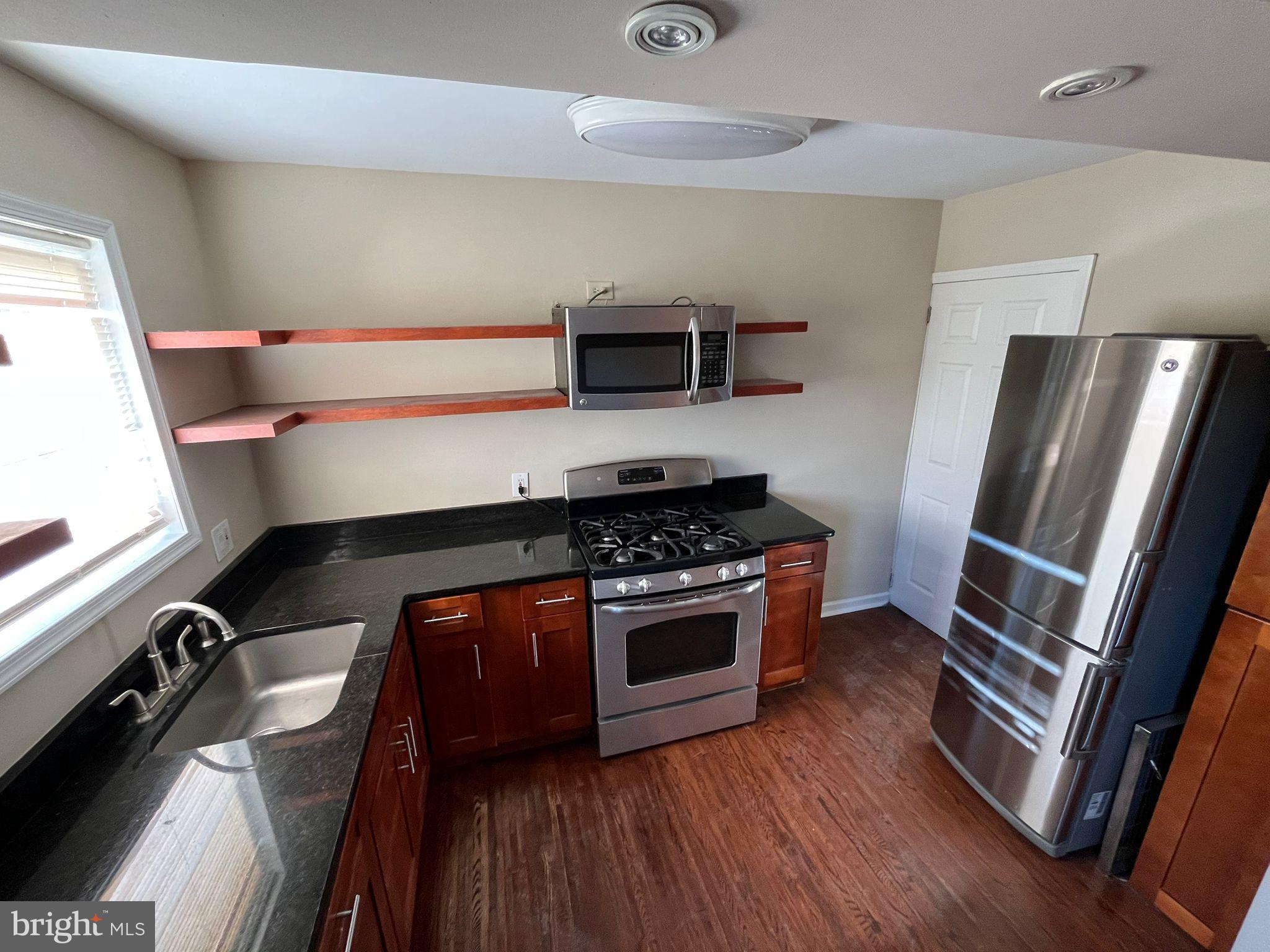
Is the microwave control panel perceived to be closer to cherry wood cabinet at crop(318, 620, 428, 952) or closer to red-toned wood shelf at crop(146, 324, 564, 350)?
red-toned wood shelf at crop(146, 324, 564, 350)

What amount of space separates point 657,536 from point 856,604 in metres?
1.68

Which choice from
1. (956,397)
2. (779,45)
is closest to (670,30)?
(779,45)

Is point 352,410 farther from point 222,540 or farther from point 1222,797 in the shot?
point 1222,797

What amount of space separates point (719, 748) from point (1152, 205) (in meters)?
2.60

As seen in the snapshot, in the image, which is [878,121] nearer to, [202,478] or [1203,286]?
[1203,286]

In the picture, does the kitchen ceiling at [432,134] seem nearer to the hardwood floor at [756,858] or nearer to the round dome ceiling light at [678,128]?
the round dome ceiling light at [678,128]

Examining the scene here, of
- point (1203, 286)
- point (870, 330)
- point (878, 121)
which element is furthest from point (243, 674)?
point (1203, 286)

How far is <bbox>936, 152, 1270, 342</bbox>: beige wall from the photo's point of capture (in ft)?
5.10

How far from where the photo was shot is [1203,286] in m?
1.67

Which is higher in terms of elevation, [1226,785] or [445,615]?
[445,615]

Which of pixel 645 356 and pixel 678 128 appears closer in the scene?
pixel 678 128

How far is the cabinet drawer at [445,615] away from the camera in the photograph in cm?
180

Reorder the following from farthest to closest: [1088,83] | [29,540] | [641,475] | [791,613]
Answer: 1. [641,475]
2. [791,613]
3. [1088,83]
4. [29,540]

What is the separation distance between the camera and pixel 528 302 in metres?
2.14
